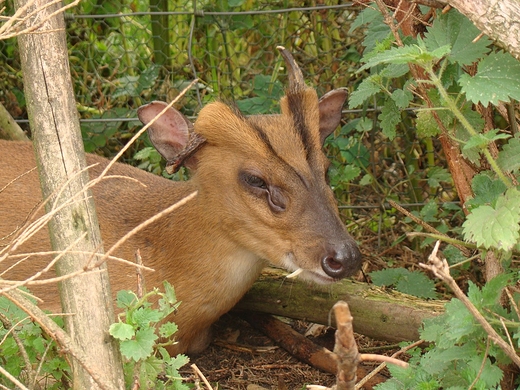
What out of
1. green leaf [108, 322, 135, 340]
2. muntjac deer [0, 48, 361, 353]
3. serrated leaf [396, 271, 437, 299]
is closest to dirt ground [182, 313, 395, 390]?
muntjac deer [0, 48, 361, 353]

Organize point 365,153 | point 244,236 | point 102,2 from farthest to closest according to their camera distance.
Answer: point 102,2
point 365,153
point 244,236

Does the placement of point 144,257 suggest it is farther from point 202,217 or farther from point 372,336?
point 372,336

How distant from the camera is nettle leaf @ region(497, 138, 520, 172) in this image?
3143mm

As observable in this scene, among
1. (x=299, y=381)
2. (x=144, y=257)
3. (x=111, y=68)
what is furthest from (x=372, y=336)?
(x=111, y=68)

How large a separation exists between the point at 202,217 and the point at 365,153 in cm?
213

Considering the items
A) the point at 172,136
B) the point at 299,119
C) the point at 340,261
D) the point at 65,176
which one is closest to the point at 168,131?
the point at 172,136

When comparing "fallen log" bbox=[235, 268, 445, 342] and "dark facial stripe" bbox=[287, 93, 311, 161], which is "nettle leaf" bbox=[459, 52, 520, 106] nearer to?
"dark facial stripe" bbox=[287, 93, 311, 161]

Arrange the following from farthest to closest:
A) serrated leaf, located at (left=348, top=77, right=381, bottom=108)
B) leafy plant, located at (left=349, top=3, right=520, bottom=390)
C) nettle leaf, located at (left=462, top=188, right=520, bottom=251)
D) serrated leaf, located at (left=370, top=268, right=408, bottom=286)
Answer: serrated leaf, located at (left=370, top=268, right=408, bottom=286) < serrated leaf, located at (left=348, top=77, right=381, bottom=108) < leafy plant, located at (left=349, top=3, right=520, bottom=390) < nettle leaf, located at (left=462, top=188, right=520, bottom=251)

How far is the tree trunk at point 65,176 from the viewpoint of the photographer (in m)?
3.09

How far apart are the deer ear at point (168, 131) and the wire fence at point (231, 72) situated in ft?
5.14

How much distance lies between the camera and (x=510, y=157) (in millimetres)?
3178

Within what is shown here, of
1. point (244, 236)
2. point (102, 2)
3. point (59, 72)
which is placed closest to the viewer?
point (59, 72)

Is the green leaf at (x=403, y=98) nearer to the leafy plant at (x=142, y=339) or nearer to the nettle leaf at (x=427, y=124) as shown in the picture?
A: the nettle leaf at (x=427, y=124)

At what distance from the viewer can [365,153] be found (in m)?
6.42
